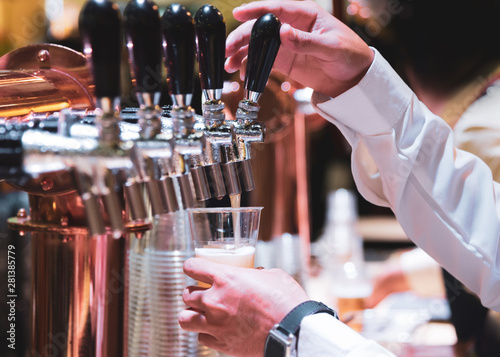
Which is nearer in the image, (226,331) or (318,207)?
(226,331)

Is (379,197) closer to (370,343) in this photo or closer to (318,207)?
(370,343)

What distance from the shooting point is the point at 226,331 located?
3.04 ft

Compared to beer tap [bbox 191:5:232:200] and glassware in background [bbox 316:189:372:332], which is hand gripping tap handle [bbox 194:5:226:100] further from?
glassware in background [bbox 316:189:372:332]

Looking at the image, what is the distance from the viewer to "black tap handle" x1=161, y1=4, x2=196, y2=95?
64cm

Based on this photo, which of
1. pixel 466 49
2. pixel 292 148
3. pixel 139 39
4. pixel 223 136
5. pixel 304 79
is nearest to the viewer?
pixel 139 39

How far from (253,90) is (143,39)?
0.28 m

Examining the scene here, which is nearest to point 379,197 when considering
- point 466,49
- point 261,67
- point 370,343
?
point 370,343

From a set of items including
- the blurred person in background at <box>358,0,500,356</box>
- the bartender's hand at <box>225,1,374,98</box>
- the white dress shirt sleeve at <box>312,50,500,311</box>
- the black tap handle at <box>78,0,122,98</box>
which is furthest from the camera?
the blurred person in background at <box>358,0,500,356</box>

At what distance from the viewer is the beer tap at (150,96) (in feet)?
1.95

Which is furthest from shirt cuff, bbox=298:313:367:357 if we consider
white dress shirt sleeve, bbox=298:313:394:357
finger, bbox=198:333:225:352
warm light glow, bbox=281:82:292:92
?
warm light glow, bbox=281:82:292:92

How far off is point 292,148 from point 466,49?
3.99 ft

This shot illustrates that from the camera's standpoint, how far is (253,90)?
0.85 meters

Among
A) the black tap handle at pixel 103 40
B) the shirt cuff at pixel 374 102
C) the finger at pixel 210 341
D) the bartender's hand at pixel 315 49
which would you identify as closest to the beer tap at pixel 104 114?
the black tap handle at pixel 103 40

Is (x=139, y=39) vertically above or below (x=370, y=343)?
above
